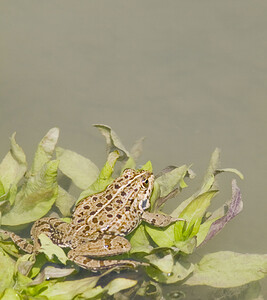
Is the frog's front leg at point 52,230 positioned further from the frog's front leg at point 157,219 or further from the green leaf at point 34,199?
the frog's front leg at point 157,219

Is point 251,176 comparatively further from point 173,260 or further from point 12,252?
point 12,252

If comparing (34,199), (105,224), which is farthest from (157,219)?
(34,199)

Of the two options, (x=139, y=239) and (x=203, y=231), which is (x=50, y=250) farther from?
(x=203, y=231)

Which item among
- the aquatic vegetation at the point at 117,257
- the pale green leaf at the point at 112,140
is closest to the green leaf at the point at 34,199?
the aquatic vegetation at the point at 117,257

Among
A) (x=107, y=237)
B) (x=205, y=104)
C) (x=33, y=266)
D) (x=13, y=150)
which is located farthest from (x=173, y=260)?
(x=205, y=104)

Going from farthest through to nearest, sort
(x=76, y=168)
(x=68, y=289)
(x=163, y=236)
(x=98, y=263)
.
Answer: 1. (x=76, y=168)
2. (x=163, y=236)
3. (x=98, y=263)
4. (x=68, y=289)

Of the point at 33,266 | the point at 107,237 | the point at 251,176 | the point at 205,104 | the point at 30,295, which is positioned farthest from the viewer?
the point at 205,104
